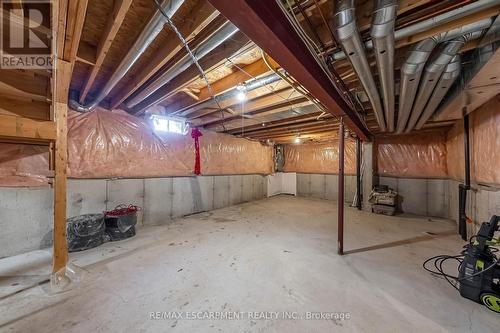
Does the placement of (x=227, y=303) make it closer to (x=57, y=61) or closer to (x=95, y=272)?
(x=95, y=272)

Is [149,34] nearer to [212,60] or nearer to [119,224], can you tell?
[212,60]

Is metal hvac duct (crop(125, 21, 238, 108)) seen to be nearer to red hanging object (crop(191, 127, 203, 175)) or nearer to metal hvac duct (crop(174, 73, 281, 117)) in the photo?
metal hvac duct (crop(174, 73, 281, 117))

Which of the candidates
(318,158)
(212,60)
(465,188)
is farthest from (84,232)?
(318,158)

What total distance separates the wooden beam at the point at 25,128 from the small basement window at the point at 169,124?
81.6 inches

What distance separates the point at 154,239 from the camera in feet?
10.4

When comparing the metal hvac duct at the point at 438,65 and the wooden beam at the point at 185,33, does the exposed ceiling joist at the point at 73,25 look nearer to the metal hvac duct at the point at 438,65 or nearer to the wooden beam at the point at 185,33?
the wooden beam at the point at 185,33

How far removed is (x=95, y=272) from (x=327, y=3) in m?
3.40

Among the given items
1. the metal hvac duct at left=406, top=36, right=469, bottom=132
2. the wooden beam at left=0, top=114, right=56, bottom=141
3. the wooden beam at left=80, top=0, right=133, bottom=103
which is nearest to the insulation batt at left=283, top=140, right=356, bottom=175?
the metal hvac duct at left=406, top=36, right=469, bottom=132

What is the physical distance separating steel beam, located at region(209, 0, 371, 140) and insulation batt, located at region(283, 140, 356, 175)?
520 cm

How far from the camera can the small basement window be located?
3.94m

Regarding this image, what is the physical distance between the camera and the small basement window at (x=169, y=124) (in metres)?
3.94

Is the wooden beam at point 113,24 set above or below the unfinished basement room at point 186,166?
above

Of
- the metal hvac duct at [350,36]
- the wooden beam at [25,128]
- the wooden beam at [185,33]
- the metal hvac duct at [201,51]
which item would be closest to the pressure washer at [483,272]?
the metal hvac duct at [350,36]

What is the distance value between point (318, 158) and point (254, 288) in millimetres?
6232
